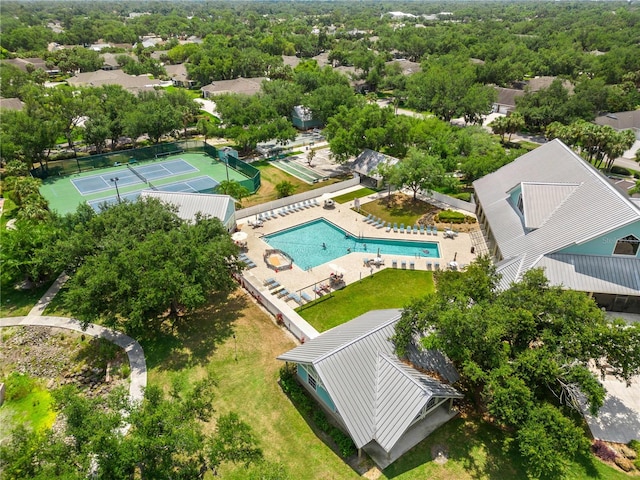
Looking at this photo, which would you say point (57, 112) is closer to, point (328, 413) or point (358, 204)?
point (358, 204)

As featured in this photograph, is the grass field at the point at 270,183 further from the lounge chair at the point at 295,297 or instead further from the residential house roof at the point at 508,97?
the residential house roof at the point at 508,97

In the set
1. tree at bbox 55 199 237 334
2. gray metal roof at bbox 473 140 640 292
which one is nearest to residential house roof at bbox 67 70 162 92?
tree at bbox 55 199 237 334

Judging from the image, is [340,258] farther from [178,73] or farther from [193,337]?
[178,73]

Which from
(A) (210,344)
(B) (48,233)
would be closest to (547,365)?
(A) (210,344)

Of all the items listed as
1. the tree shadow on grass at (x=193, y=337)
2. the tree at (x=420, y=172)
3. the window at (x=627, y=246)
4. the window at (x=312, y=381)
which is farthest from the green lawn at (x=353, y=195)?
the window at (x=312, y=381)

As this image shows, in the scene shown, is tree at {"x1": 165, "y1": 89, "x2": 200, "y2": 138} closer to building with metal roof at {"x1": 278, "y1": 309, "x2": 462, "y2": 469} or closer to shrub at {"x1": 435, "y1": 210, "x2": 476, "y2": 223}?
shrub at {"x1": 435, "y1": 210, "x2": 476, "y2": 223}
